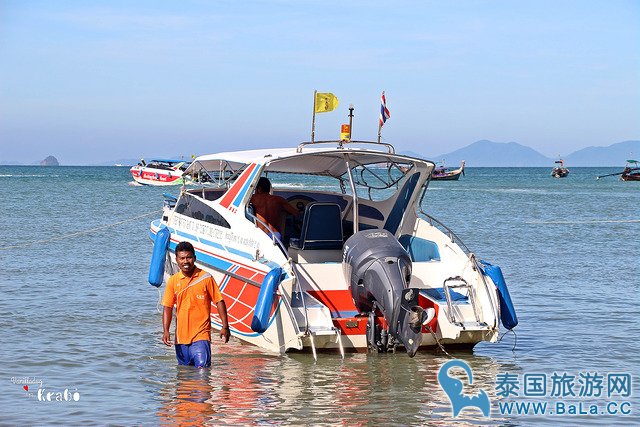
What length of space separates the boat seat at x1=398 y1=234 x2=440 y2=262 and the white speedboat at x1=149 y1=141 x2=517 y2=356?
1 cm

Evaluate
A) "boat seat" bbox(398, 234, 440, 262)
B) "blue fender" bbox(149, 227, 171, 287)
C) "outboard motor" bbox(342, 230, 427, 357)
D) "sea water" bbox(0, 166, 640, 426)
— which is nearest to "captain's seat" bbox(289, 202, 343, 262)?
"boat seat" bbox(398, 234, 440, 262)

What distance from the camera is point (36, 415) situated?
8.41 m

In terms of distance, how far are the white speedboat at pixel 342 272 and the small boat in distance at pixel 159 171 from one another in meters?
55.8

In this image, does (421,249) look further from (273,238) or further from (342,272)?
(273,238)

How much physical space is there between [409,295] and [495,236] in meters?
18.7

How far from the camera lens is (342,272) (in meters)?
10.9

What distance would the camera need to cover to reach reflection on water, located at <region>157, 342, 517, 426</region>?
8.46 metres

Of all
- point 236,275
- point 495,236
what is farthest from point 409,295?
point 495,236

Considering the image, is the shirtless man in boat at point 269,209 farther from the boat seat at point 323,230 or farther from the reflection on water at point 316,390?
the reflection on water at point 316,390

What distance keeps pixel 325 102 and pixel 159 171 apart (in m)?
56.8

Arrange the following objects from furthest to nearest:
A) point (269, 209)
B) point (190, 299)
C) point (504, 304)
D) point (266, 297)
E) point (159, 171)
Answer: point (159, 171)
point (269, 209)
point (504, 304)
point (266, 297)
point (190, 299)

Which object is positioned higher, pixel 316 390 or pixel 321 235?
pixel 321 235

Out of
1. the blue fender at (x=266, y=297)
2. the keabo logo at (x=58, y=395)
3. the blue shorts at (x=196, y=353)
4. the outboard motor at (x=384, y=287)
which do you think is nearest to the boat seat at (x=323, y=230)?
the outboard motor at (x=384, y=287)

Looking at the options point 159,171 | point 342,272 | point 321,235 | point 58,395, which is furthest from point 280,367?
point 159,171
